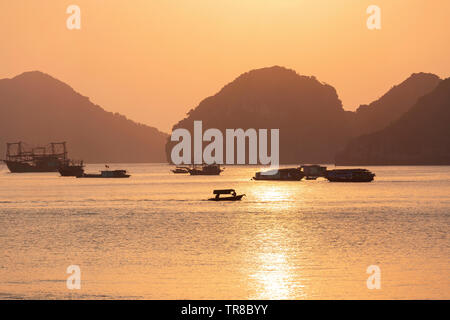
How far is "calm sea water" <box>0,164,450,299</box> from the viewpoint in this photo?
3909cm

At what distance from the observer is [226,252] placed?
2237 inches

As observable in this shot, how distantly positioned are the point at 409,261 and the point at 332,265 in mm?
5660

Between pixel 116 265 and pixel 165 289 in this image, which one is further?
pixel 116 265

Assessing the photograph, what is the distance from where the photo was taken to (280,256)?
53.3 metres

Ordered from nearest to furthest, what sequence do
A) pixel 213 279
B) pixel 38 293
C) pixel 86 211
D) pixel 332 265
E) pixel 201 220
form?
pixel 38 293 → pixel 213 279 → pixel 332 265 → pixel 201 220 → pixel 86 211

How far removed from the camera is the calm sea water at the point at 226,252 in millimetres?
39094

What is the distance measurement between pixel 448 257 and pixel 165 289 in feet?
74.3

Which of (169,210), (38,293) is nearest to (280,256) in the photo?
(38,293)

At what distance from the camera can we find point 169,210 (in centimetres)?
10706
